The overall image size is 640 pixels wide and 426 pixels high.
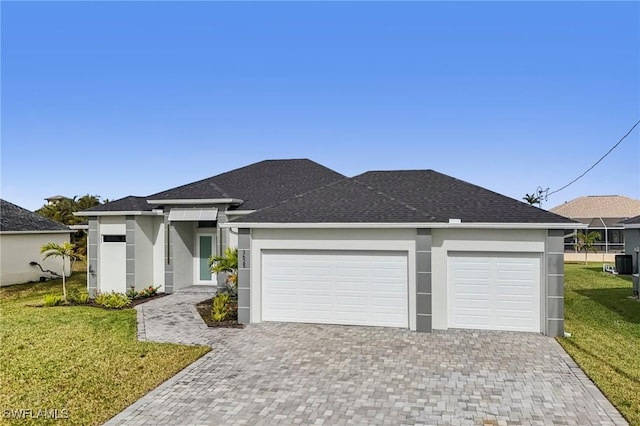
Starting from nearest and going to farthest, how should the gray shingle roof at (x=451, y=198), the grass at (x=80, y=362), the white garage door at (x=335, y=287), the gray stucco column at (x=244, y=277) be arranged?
the grass at (x=80, y=362) < the gray shingle roof at (x=451, y=198) < the white garage door at (x=335, y=287) < the gray stucco column at (x=244, y=277)

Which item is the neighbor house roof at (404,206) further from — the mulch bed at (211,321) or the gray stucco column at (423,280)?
the mulch bed at (211,321)

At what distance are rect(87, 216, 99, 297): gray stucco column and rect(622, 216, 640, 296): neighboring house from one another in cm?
2550

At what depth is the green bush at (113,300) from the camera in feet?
54.6

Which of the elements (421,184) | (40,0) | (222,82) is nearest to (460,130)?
(421,184)

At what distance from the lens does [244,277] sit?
13.5 m

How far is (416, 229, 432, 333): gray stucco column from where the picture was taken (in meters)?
12.3

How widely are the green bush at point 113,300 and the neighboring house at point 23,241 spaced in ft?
40.0

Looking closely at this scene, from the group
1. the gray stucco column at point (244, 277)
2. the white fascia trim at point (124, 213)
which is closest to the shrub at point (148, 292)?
the white fascia trim at point (124, 213)

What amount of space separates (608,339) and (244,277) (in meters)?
11.3

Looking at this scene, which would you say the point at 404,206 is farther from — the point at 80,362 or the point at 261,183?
the point at 261,183

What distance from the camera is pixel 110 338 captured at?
11906mm

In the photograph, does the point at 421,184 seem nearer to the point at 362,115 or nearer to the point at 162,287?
the point at 362,115

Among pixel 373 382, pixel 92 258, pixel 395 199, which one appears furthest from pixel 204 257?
pixel 373 382

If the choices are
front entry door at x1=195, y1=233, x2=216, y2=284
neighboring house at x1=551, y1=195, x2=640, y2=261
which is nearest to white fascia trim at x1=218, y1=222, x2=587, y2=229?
front entry door at x1=195, y1=233, x2=216, y2=284
